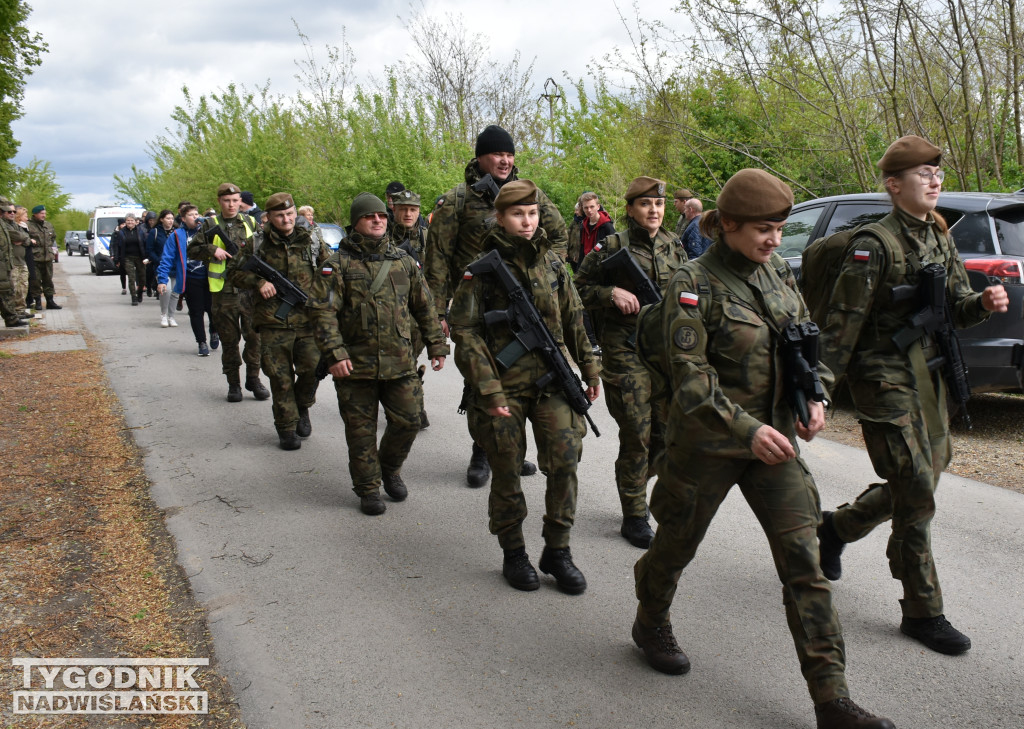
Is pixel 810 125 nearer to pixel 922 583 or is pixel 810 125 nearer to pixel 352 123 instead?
pixel 922 583

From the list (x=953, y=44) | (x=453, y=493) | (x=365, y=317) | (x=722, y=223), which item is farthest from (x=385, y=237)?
(x=953, y=44)

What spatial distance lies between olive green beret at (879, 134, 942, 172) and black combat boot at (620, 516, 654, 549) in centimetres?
234

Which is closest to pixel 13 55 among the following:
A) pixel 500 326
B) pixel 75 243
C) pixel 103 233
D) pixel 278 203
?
pixel 278 203

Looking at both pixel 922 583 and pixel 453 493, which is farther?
pixel 453 493

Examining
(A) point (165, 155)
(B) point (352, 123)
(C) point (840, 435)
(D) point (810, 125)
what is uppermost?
(A) point (165, 155)

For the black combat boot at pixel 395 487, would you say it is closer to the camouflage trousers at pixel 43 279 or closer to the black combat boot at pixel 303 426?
the black combat boot at pixel 303 426

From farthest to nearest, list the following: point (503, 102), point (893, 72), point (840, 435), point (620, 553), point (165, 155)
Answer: point (165, 155) < point (503, 102) < point (893, 72) < point (840, 435) < point (620, 553)

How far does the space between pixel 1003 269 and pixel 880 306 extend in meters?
3.12

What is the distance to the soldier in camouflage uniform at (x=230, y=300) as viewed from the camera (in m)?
9.04

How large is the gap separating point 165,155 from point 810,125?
3887 centimetres

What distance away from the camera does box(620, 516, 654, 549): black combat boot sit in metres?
4.90

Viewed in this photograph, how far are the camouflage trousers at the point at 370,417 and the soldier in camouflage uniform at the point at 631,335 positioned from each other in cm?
138

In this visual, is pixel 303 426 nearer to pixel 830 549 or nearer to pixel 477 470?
pixel 477 470

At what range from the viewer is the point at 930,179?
3717mm
